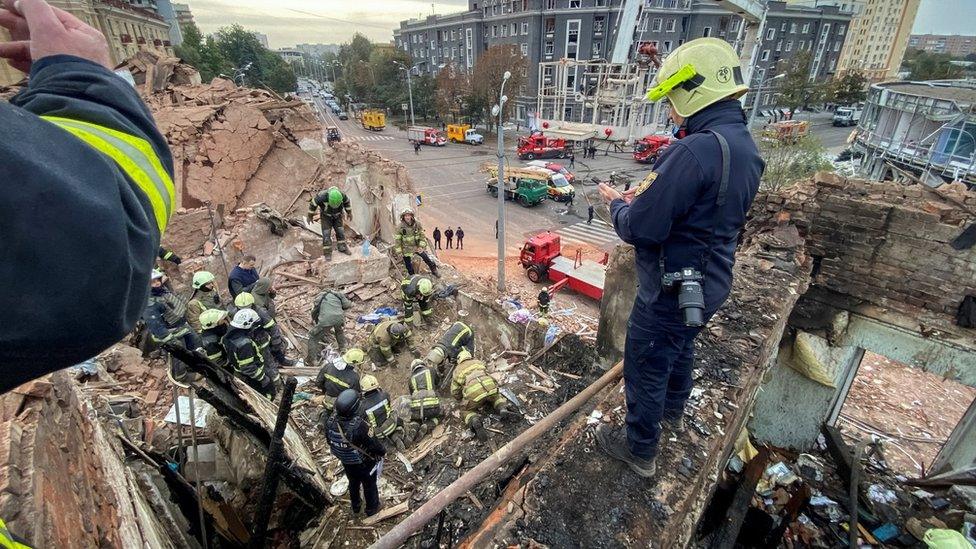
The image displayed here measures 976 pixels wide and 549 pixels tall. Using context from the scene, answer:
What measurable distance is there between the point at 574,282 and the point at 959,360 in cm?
970

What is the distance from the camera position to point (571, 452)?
9.22 ft

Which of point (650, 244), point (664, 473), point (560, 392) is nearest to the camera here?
point (650, 244)

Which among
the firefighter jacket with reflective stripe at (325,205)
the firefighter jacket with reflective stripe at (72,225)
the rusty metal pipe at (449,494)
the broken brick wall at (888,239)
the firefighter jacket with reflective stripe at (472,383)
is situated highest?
the firefighter jacket with reflective stripe at (72,225)

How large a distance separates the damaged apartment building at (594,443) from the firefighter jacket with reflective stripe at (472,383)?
40cm

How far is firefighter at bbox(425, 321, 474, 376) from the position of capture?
6.87 metres

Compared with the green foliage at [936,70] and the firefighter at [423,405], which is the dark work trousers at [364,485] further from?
the green foliage at [936,70]

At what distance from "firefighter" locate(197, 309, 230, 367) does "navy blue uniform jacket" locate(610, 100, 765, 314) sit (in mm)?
6150

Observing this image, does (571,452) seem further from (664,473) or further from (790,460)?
(790,460)

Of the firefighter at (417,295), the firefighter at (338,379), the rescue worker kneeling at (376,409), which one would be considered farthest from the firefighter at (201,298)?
the rescue worker kneeling at (376,409)

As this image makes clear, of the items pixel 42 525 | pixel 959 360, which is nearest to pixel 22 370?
pixel 42 525

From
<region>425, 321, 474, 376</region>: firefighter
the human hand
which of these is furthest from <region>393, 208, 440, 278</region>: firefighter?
the human hand

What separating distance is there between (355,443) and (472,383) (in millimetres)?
1724

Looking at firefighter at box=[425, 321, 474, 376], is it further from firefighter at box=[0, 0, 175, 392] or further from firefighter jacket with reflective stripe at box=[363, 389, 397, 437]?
firefighter at box=[0, 0, 175, 392]

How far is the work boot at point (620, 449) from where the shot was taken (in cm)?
262
